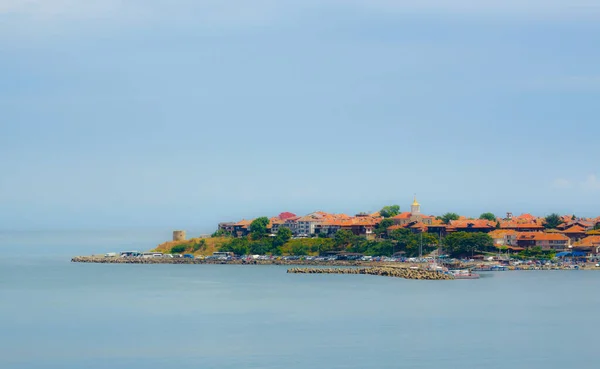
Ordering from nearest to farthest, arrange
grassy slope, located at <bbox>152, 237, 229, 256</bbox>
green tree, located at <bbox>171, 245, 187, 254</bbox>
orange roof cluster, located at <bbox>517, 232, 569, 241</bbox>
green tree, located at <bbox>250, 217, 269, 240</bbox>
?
orange roof cluster, located at <bbox>517, 232, 569, 241</bbox> → green tree, located at <bbox>250, 217, 269, 240</bbox> → grassy slope, located at <bbox>152, 237, 229, 256</bbox> → green tree, located at <bbox>171, 245, 187, 254</bbox>

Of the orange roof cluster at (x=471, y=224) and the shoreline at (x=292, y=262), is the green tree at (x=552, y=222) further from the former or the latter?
the shoreline at (x=292, y=262)

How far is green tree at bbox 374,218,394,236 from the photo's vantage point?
288 ft

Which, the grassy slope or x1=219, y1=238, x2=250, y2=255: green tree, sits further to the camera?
the grassy slope

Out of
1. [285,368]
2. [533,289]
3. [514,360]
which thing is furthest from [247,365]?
[533,289]

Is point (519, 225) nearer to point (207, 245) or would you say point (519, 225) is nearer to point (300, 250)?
point (300, 250)

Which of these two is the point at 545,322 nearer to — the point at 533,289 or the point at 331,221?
the point at 533,289

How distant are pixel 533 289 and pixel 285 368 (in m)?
28.3

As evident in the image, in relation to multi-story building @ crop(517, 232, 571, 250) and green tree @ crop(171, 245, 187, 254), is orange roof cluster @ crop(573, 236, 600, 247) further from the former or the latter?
green tree @ crop(171, 245, 187, 254)

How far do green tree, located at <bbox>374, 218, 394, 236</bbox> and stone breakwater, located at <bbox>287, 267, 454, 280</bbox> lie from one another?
15.7m

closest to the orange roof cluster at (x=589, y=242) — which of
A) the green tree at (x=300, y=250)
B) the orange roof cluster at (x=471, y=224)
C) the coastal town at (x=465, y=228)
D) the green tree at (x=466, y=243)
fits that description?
the coastal town at (x=465, y=228)

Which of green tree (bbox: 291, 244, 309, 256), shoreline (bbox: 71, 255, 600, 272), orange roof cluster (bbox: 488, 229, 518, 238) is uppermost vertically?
orange roof cluster (bbox: 488, 229, 518, 238)

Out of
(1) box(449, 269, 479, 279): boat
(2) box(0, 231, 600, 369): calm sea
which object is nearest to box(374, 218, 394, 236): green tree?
(1) box(449, 269, 479, 279): boat

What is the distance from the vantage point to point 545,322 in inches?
1650

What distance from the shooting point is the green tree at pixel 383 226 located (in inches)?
3460
